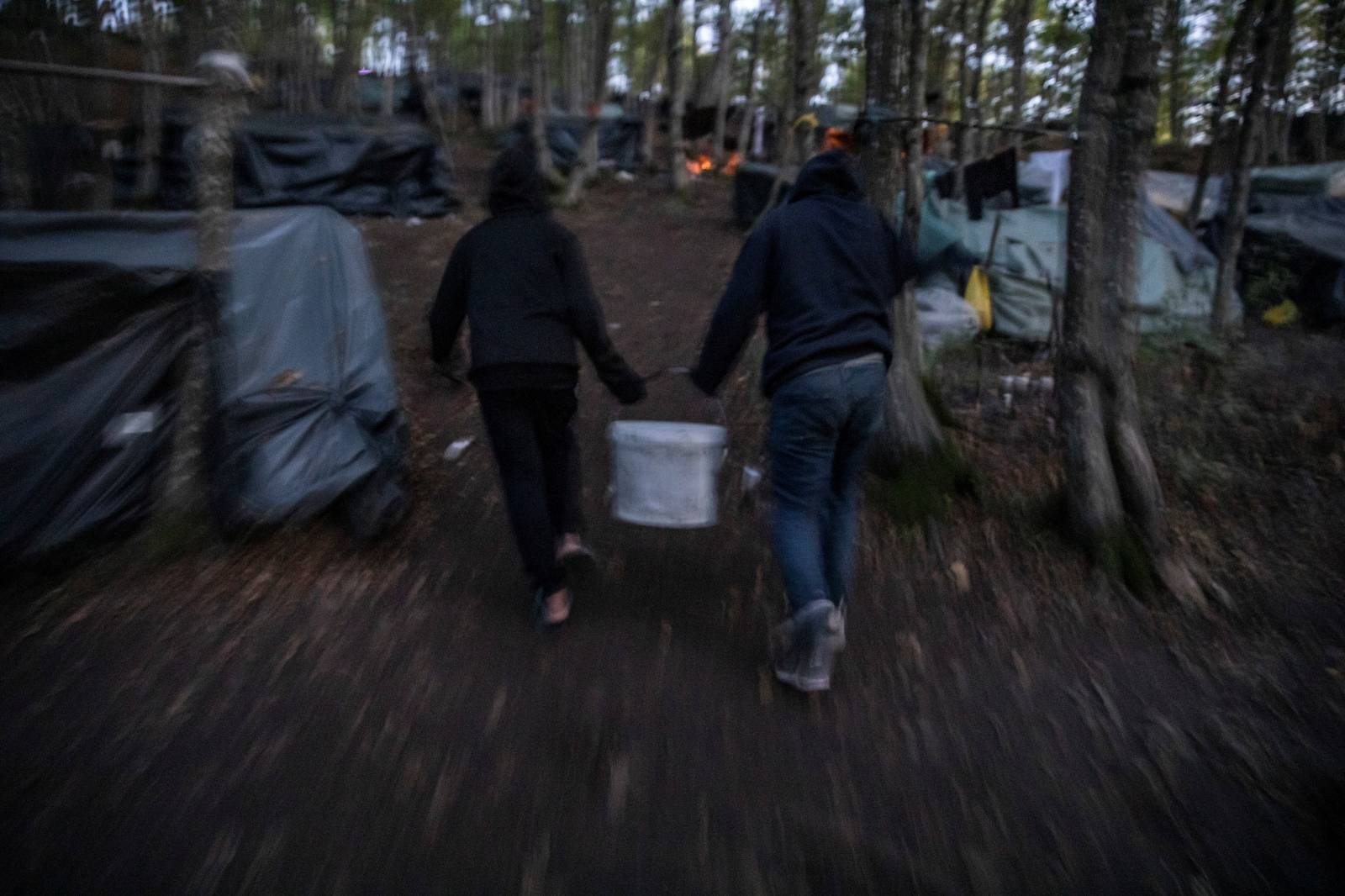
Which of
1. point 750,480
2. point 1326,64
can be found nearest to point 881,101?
point 750,480

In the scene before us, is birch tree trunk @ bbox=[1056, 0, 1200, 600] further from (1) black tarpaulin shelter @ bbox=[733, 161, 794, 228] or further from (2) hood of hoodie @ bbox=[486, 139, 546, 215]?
(1) black tarpaulin shelter @ bbox=[733, 161, 794, 228]

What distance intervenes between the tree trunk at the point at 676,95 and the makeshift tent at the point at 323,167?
174 inches

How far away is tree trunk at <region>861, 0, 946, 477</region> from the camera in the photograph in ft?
16.2

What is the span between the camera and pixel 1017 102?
15102 mm

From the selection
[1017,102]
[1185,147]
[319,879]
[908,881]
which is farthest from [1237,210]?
[1185,147]

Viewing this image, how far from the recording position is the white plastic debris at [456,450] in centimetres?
564

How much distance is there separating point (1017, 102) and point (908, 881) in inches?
600

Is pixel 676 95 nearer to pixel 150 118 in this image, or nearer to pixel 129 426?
pixel 150 118

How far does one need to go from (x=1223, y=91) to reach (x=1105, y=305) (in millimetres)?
8925

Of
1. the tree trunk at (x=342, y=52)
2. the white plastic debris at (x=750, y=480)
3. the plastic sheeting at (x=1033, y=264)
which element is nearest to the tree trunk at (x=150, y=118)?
the tree trunk at (x=342, y=52)

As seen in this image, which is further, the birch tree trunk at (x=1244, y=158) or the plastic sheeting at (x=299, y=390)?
the birch tree trunk at (x=1244, y=158)

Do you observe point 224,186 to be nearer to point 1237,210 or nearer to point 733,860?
point 733,860

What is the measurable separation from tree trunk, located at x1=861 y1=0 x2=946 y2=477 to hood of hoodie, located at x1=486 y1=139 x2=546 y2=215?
6.14 ft

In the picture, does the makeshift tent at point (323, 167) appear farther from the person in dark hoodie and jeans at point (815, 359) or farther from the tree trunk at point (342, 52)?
the person in dark hoodie and jeans at point (815, 359)
